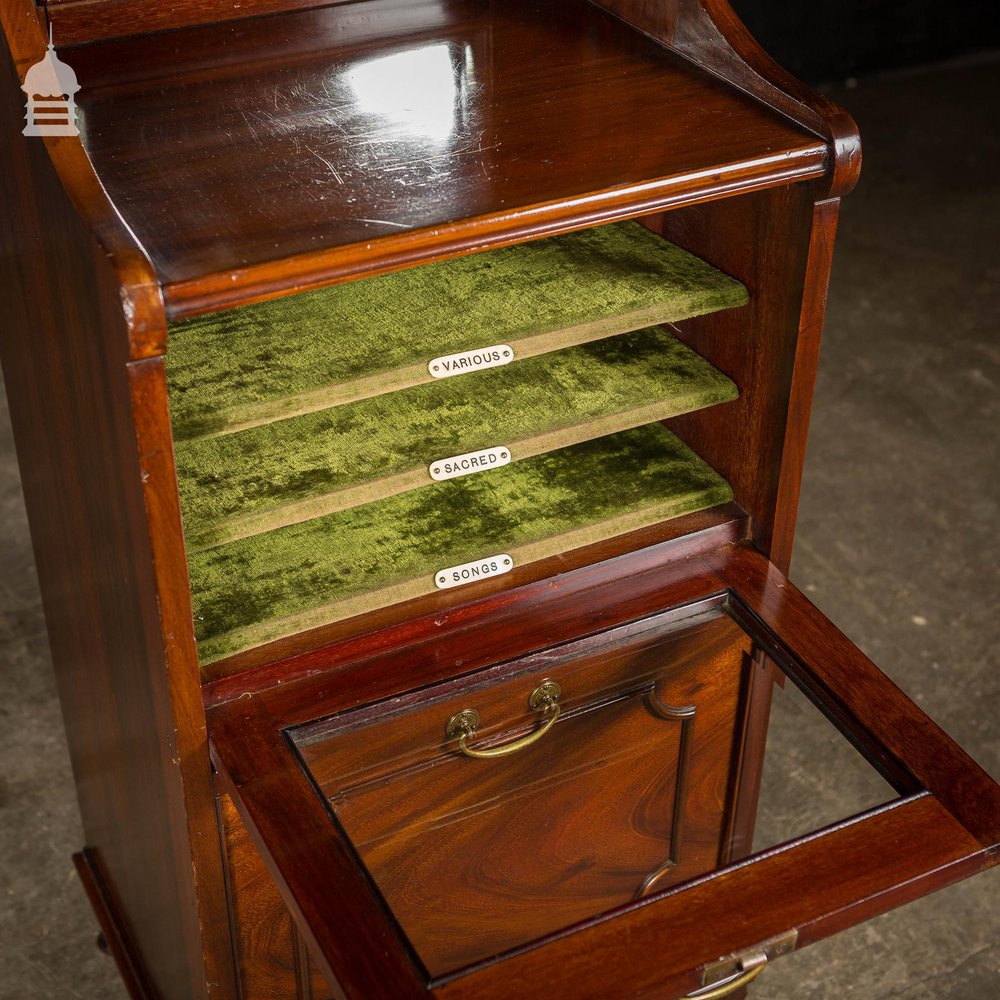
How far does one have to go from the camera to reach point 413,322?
1.42 m

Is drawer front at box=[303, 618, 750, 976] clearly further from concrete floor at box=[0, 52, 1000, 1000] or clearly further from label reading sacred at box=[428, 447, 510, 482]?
concrete floor at box=[0, 52, 1000, 1000]

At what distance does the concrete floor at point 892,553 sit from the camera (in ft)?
7.43

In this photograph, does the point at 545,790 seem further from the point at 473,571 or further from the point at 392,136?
the point at 392,136

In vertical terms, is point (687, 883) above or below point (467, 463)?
below

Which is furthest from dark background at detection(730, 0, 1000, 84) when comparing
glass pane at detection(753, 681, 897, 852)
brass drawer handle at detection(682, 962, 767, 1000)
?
brass drawer handle at detection(682, 962, 767, 1000)

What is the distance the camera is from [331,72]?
148cm

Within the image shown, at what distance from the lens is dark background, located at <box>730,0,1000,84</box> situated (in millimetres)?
4949

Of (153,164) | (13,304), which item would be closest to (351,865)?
(153,164)

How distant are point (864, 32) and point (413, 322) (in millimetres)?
4186

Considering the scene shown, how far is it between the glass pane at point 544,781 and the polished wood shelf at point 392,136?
0.48m

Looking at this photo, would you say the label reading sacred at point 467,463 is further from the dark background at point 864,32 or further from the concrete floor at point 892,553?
the dark background at point 864,32

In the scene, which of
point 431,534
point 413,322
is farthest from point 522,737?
point 413,322

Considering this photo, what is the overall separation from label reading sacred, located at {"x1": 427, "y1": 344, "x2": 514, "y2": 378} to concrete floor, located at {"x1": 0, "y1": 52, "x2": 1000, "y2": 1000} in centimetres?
130

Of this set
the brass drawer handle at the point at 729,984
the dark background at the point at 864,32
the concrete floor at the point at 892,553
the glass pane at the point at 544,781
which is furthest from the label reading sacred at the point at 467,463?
the dark background at the point at 864,32
